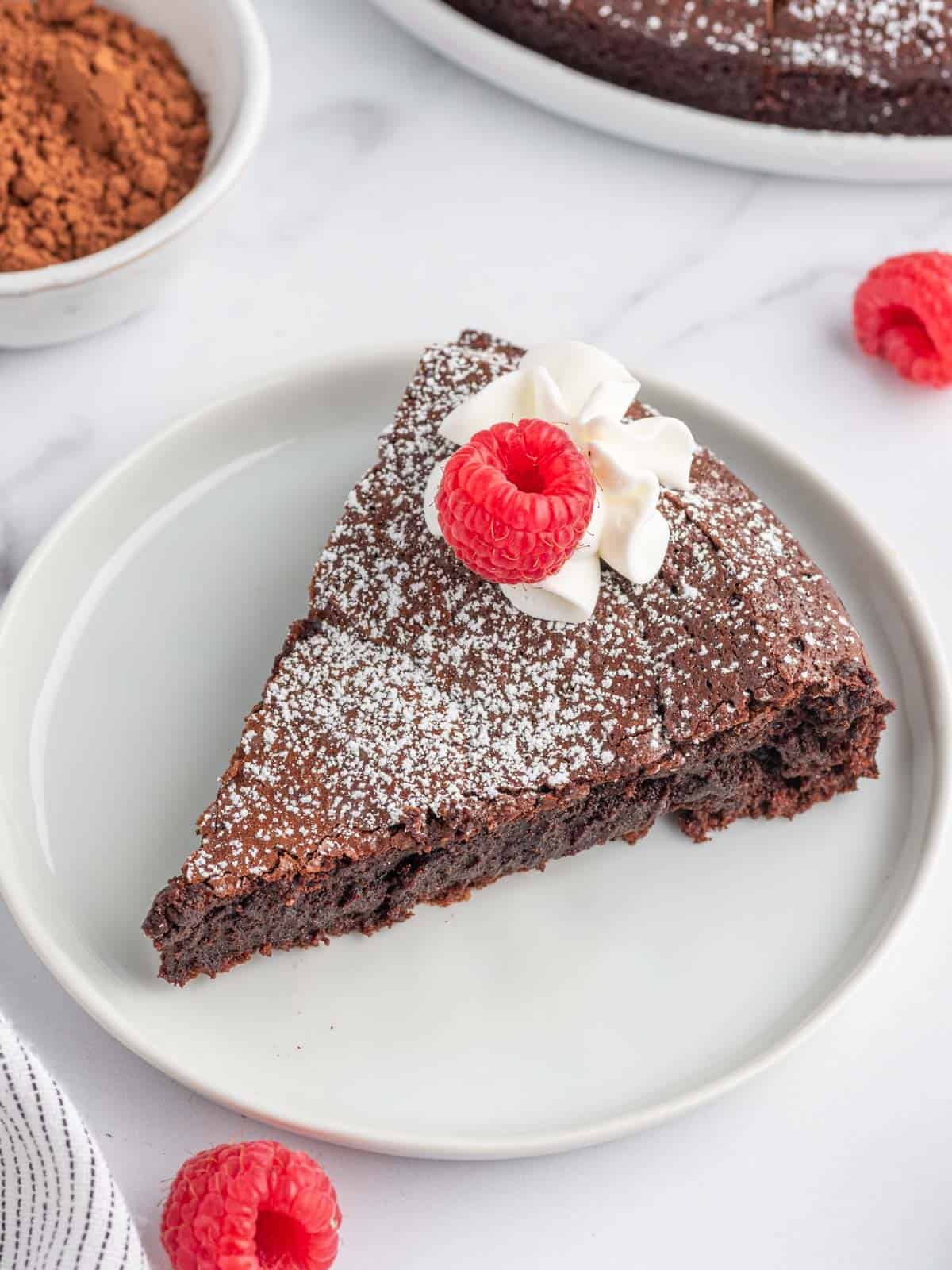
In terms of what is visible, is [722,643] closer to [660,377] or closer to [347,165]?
[660,377]

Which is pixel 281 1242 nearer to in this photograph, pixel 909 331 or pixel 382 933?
pixel 382 933

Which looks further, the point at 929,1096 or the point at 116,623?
the point at 116,623

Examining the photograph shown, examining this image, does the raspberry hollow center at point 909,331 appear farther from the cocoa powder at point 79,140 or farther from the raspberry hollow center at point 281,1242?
the raspberry hollow center at point 281,1242

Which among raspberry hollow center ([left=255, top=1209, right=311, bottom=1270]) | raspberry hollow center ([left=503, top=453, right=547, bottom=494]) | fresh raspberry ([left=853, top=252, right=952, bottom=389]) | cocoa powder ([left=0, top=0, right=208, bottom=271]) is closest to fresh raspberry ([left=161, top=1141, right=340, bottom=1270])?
raspberry hollow center ([left=255, top=1209, right=311, bottom=1270])

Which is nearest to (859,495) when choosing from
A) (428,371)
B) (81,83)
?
(428,371)

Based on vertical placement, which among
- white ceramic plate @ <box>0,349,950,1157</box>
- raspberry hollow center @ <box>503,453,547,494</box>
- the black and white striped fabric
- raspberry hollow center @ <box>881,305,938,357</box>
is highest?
raspberry hollow center @ <box>881,305,938,357</box>

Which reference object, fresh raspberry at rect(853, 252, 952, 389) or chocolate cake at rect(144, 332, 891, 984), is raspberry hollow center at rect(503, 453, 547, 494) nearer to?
chocolate cake at rect(144, 332, 891, 984)

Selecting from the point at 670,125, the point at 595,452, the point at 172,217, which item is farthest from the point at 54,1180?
the point at 670,125
